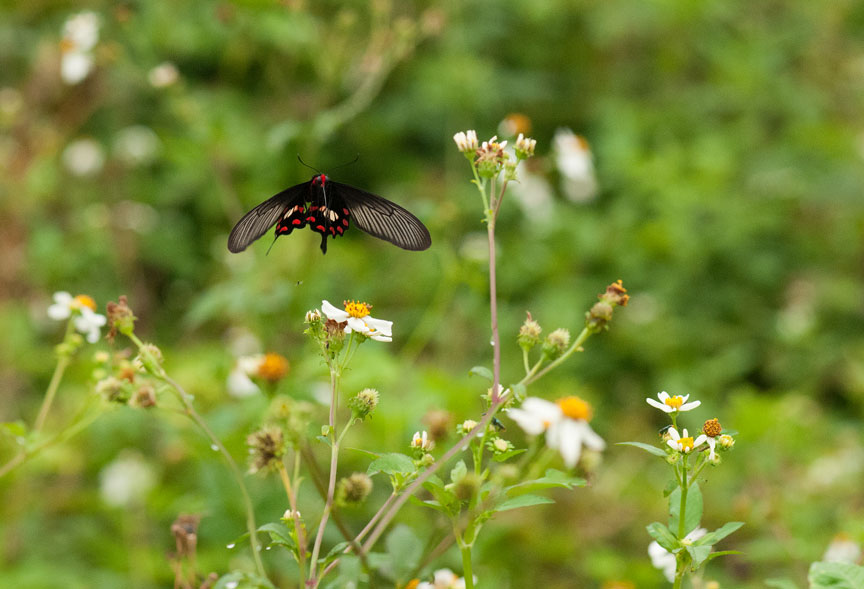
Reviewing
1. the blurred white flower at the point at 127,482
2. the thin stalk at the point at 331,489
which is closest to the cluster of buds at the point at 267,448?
the thin stalk at the point at 331,489

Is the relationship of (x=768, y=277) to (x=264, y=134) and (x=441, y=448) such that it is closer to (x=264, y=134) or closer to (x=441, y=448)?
(x=264, y=134)

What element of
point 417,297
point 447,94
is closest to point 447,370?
point 417,297

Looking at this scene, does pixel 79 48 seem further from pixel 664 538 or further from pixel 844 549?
pixel 844 549

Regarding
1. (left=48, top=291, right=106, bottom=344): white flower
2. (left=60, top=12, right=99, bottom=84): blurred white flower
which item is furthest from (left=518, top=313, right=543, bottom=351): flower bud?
(left=60, top=12, right=99, bottom=84): blurred white flower

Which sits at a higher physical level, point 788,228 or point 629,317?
point 788,228

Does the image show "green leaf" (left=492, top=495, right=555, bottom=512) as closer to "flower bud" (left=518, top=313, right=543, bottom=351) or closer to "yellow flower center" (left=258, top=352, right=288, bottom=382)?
"flower bud" (left=518, top=313, right=543, bottom=351)
